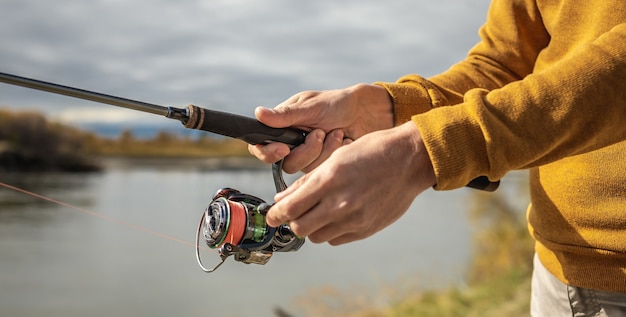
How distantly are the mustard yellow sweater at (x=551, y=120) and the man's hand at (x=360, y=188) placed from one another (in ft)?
0.11

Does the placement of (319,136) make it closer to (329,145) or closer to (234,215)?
(329,145)

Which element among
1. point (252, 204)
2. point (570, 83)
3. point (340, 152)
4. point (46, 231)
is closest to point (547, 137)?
point (570, 83)

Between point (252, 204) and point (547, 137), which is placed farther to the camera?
point (252, 204)

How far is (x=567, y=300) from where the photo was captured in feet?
4.26

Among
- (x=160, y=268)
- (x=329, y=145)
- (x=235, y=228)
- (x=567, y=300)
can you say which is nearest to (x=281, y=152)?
(x=329, y=145)

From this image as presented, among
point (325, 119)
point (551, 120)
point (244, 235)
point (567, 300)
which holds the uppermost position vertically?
point (325, 119)

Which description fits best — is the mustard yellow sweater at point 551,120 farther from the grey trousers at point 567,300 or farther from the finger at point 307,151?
the finger at point 307,151

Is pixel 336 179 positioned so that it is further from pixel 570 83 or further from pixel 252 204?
pixel 252 204

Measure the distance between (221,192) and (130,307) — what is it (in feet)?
35.9

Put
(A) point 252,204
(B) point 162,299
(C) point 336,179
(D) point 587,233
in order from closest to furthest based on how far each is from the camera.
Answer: (C) point 336,179
(D) point 587,233
(A) point 252,204
(B) point 162,299

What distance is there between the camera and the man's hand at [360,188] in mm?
847

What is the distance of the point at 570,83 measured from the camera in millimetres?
930

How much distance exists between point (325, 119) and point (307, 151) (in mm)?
92

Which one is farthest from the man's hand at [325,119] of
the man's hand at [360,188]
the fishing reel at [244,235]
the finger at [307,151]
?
the man's hand at [360,188]
